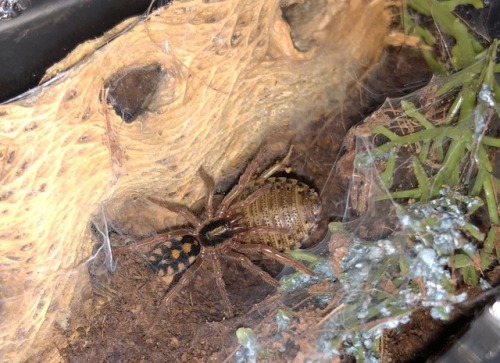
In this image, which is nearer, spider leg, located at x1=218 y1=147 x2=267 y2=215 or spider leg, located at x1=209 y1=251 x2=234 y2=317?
spider leg, located at x1=209 y1=251 x2=234 y2=317

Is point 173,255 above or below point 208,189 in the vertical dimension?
below

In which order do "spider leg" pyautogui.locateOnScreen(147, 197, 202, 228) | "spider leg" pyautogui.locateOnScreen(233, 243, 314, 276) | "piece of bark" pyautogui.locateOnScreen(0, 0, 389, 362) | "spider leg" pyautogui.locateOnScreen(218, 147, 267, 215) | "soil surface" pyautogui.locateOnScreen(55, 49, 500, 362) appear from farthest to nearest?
"spider leg" pyautogui.locateOnScreen(218, 147, 267, 215), "spider leg" pyautogui.locateOnScreen(147, 197, 202, 228), "spider leg" pyautogui.locateOnScreen(233, 243, 314, 276), "soil surface" pyautogui.locateOnScreen(55, 49, 500, 362), "piece of bark" pyautogui.locateOnScreen(0, 0, 389, 362)

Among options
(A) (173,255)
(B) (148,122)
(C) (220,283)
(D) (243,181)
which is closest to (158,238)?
(A) (173,255)

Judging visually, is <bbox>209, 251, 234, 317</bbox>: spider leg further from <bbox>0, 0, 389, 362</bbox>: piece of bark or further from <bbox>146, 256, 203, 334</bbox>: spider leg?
<bbox>0, 0, 389, 362</bbox>: piece of bark

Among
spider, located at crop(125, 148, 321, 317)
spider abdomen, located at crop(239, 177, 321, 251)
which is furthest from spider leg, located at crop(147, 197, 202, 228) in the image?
spider abdomen, located at crop(239, 177, 321, 251)

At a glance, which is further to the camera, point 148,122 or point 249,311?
point 249,311

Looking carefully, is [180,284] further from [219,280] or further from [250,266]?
[250,266]

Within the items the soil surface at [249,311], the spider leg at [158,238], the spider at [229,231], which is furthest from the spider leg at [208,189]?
the soil surface at [249,311]

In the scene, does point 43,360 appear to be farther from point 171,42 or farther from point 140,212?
point 171,42
